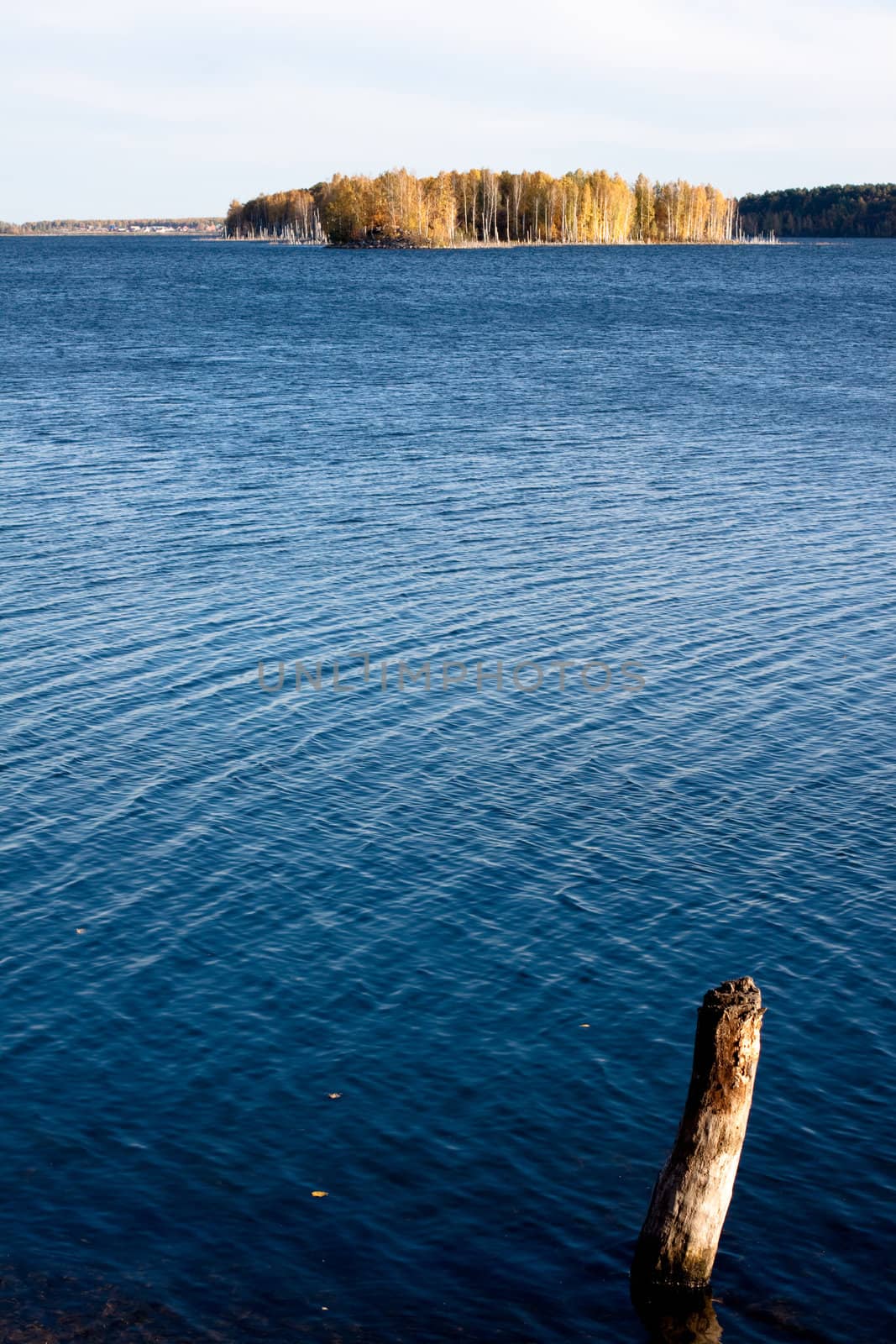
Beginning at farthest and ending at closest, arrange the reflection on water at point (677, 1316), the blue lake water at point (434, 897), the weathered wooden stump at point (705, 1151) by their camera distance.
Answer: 1. the blue lake water at point (434, 897)
2. the reflection on water at point (677, 1316)
3. the weathered wooden stump at point (705, 1151)

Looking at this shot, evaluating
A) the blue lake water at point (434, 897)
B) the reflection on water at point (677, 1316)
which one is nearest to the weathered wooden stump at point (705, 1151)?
the reflection on water at point (677, 1316)

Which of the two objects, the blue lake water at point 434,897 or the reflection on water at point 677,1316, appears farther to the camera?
the blue lake water at point 434,897

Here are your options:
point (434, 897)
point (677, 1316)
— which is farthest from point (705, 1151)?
point (434, 897)

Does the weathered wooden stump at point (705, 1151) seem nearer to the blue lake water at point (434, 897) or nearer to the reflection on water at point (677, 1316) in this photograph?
the reflection on water at point (677, 1316)

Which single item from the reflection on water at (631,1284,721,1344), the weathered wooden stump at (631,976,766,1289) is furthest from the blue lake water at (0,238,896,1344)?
the weathered wooden stump at (631,976,766,1289)

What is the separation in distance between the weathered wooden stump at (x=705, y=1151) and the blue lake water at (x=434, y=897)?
82cm

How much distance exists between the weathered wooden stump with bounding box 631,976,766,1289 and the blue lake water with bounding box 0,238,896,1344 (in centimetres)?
82

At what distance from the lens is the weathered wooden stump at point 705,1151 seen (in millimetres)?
16547

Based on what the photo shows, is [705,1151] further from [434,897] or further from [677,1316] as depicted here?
[434,897]

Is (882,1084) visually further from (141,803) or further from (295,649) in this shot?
(295,649)

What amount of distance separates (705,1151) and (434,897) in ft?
36.8

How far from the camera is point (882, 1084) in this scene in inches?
857

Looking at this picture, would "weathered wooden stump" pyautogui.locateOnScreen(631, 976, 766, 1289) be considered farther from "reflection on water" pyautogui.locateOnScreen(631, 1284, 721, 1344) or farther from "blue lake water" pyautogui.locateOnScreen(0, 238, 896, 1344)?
"blue lake water" pyautogui.locateOnScreen(0, 238, 896, 1344)

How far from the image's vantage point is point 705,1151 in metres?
16.9
